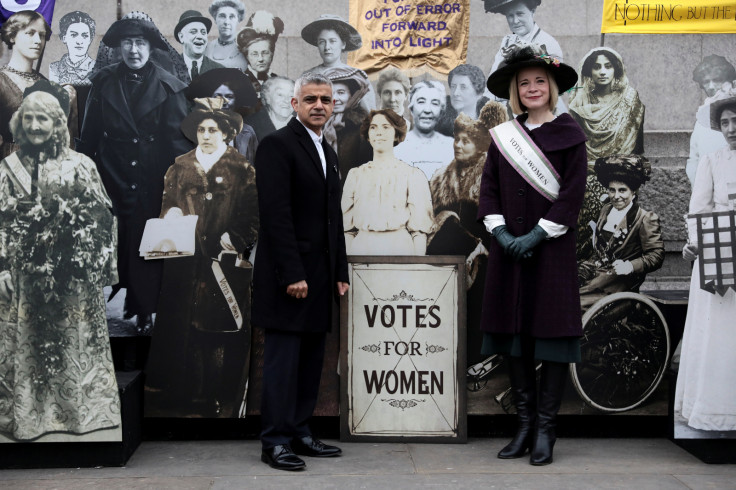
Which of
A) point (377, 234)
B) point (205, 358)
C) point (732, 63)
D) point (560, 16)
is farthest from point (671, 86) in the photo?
point (205, 358)

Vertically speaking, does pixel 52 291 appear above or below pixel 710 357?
above

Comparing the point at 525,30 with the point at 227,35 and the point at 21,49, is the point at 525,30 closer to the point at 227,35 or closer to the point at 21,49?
the point at 227,35

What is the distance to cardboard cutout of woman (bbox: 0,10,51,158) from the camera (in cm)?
410

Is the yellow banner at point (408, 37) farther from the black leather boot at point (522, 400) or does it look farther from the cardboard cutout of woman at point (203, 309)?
the black leather boot at point (522, 400)

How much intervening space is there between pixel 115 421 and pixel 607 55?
3.17 m

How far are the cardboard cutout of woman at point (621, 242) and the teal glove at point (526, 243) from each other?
0.72 metres

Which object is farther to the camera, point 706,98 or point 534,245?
point 706,98

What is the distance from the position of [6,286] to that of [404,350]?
2.02 metres

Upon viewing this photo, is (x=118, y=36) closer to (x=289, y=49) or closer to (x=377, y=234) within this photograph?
(x=289, y=49)

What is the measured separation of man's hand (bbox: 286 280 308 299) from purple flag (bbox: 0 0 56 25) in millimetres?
1990

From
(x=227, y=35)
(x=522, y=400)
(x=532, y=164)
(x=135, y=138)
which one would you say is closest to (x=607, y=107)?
(x=532, y=164)

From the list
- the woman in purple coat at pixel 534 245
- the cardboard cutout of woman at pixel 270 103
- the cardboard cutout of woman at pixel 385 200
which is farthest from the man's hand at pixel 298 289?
the cardboard cutout of woman at pixel 270 103

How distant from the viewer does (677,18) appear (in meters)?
4.30

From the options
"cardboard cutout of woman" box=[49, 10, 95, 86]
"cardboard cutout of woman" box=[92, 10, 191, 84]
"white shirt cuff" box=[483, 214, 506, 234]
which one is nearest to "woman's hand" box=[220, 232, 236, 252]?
"cardboard cutout of woman" box=[92, 10, 191, 84]
